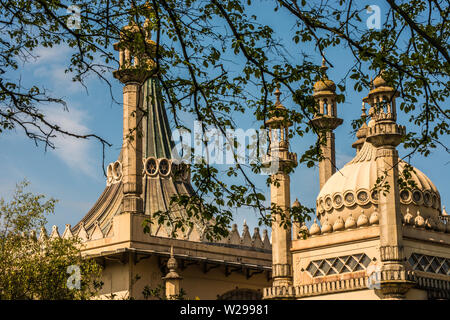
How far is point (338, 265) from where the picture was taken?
108ft

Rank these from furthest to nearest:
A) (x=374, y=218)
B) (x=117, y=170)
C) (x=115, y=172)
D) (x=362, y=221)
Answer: (x=115, y=172) < (x=117, y=170) < (x=362, y=221) < (x=374, y=218)

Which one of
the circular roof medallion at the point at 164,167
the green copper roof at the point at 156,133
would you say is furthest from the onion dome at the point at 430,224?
the green copper roof at the point at 156,133

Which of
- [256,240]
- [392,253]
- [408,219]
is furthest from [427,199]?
[256,240]

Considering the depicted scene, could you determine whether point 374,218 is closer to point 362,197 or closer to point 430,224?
point 362,197

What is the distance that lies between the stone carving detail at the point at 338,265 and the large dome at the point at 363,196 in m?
2.16

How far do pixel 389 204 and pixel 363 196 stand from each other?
4.20m

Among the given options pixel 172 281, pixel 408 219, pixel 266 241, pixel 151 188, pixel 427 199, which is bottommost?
pixel 172 281

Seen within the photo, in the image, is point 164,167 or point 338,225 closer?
point 338,225

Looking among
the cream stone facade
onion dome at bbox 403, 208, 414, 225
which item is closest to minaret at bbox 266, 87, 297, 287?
the cream stone facade

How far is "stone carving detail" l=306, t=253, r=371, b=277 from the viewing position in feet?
105

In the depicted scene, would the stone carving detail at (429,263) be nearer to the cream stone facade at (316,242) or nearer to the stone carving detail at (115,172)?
the cream stone facade at (316,242)

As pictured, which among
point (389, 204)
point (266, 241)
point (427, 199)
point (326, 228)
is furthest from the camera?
point (266, 241)
